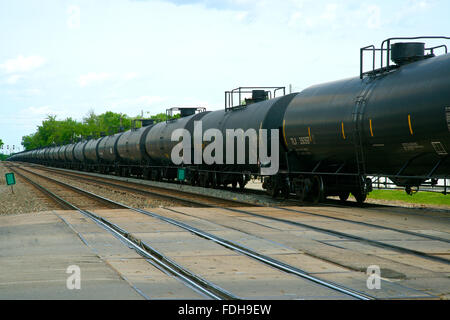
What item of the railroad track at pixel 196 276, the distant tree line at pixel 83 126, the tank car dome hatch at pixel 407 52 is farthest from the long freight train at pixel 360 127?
the distant tree line at pixel 83 126

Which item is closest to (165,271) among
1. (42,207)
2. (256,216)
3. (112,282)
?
(112,282)

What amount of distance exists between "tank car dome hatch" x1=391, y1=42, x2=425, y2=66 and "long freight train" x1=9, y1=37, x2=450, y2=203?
1.0 inches

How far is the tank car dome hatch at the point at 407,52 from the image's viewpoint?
14.3 m

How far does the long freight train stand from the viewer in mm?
12570

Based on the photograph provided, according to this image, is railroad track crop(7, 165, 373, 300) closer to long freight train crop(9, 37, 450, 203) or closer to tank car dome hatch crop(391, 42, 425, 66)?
long freight train crop(9, 37, 450, 203)

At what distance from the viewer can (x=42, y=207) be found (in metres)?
18.1

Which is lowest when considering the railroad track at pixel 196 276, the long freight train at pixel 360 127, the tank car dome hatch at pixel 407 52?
the railroad track at pixel 196 276

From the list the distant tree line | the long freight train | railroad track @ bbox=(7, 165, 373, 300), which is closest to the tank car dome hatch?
the long freight train

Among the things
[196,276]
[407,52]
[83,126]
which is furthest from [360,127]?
[83,126]

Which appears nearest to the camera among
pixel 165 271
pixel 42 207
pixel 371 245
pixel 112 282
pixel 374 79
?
pixel 112 282

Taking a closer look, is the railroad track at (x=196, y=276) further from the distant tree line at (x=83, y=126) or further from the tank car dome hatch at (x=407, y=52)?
the distant tree line at (x=83, y=126)

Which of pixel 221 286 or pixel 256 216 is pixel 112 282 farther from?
pixel 256 216

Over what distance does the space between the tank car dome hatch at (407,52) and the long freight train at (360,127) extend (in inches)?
1.0
